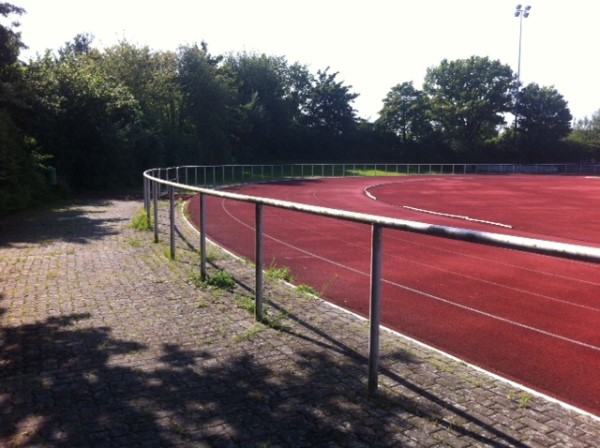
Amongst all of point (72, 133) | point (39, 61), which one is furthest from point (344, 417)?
point (39, 61)

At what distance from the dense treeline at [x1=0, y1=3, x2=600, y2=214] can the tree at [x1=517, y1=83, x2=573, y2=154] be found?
7.1 inches

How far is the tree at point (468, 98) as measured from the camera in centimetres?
7262

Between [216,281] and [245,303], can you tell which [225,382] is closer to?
[245,303]

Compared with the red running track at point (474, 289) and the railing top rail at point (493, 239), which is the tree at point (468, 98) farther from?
the railing top rail at point (493, 239)

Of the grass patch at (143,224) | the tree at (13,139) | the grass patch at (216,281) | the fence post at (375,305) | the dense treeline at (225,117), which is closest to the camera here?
the fence post at (375,305)

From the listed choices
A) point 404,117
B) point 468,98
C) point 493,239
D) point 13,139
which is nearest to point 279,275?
point 493,239

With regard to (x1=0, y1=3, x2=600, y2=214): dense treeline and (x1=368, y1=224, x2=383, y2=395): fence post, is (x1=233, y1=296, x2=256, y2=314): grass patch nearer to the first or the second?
(x1=368, y1=224, x2=383, y2=395): fence post

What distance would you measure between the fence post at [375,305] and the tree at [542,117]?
74.6 metres

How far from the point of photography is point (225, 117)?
44.8 m

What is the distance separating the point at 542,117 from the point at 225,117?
162 feet

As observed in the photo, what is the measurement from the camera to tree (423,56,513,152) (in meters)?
72.6

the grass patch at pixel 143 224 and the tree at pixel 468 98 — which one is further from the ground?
the tree at pixel 468 98

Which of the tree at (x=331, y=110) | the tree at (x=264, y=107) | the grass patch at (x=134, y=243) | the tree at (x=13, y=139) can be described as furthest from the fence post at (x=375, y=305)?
the tree at (x=331, y=110)

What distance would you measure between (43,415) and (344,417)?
1955mm
